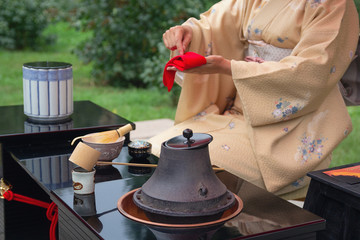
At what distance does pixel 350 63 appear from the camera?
2855mm

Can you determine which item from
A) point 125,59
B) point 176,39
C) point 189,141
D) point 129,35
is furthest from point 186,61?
point 125,59

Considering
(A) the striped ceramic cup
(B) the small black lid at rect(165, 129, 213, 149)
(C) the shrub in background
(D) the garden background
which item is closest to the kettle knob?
(B) the small black lid at rect(165, 129, 213, 149)

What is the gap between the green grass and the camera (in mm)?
Answer: 5004

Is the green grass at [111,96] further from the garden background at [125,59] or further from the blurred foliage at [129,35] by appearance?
the blurred foliage at [129,35]

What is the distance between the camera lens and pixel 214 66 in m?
2.49

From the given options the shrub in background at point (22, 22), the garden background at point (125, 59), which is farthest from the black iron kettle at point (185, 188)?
the shrub in background at point (22, 22)

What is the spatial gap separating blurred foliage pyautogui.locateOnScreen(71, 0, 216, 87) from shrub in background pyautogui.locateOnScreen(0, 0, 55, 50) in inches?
61.8

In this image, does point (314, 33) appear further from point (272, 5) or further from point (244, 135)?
point (244, 135)

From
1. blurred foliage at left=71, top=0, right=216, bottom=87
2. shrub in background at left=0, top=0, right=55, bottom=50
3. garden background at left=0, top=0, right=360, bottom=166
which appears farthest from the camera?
shrub in background at left=0, top=0, right=55, bottom=50

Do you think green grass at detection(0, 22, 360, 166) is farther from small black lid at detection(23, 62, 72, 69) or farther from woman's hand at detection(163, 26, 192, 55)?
small black lid at detection(23, 62, 72, 69)

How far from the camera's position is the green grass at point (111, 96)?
16.4ft

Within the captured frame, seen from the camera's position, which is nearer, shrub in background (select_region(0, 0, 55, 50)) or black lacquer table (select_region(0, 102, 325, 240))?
black lacquer table (select_region(0, 102, 325, 240))

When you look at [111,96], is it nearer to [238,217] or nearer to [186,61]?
[186,61]

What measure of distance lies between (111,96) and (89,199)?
15.1ft
